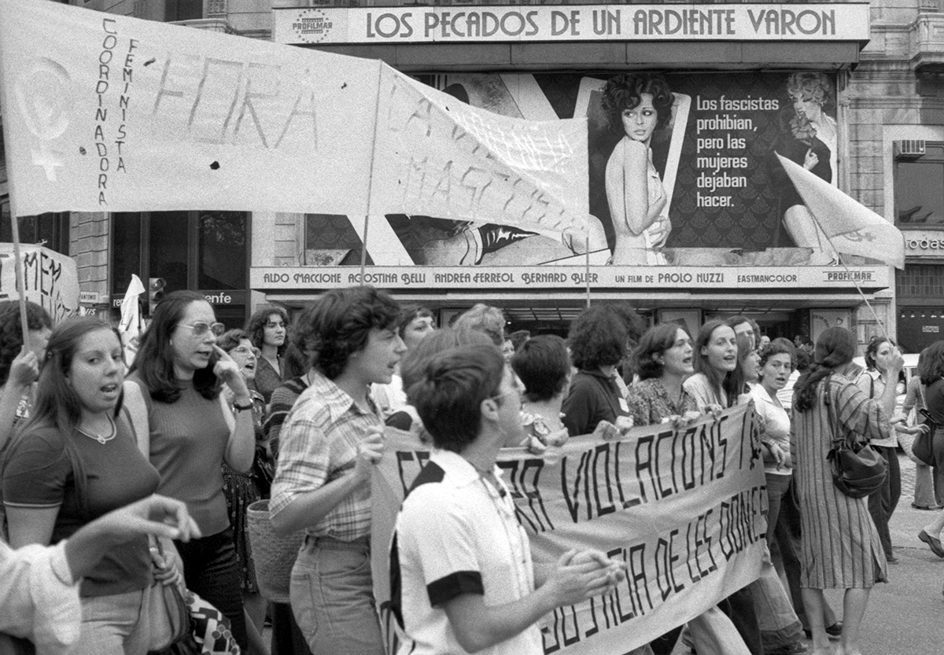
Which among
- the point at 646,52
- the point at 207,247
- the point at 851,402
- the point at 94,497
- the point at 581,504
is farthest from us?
the point at 207,247

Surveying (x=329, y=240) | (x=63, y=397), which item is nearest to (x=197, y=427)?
(x=63, y=397)

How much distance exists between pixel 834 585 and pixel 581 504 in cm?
204

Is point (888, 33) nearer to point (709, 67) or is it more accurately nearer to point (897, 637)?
point (709, 67)

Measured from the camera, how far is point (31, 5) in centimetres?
446

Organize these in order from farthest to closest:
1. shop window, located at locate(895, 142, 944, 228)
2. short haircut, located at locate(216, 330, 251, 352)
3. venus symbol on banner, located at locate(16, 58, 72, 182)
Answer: shop window, located at locate(895, 142, 944, 228)
short haircut, located at locate(216, 330, 251, 352)
venus symbol on banner, located at locate(16, 58, 72, 182)

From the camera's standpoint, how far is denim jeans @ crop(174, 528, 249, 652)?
156 inches

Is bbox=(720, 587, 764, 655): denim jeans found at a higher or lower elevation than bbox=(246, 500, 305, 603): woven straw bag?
lower

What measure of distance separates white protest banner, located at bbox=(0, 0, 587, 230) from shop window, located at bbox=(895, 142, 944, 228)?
16437 mm

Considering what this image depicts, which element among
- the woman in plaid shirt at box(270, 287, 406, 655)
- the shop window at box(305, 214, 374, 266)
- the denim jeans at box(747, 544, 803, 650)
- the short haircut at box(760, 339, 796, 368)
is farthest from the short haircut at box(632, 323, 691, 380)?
the shop window at box(305, 214, 374, 266)

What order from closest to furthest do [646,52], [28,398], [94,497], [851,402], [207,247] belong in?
[94,497], [28,398], [851,402], [646,52], [207,247]

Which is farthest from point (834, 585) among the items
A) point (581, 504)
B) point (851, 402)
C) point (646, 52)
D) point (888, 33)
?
point (888, 33)

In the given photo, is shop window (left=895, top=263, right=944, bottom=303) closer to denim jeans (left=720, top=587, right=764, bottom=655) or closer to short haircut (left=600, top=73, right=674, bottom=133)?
short haircut (left=600, top=73, right=674, bottom=133)

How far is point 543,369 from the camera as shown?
4.64 meters

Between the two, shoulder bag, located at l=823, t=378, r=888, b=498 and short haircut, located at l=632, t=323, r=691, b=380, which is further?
shoulder bag, located at l=823, t=378, r=888, b=498
